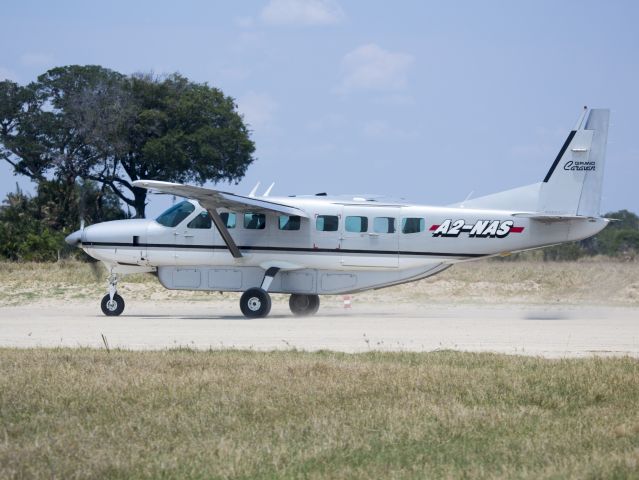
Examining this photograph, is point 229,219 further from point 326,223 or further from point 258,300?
point 326,223

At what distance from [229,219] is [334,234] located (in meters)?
2.62

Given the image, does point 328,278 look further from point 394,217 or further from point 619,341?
point 619,341

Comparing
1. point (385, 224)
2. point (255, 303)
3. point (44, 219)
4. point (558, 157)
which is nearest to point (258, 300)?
point (255, 303)

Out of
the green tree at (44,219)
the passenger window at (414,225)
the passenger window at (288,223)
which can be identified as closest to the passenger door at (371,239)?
the passenger window at (414,225)

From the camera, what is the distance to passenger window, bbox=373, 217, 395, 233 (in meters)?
24.9

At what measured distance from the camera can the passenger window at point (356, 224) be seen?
25000 millimetres

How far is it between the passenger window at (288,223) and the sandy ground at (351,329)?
86.6 inches

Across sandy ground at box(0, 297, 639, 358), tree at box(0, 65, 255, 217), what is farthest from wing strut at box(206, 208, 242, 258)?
tree at box(0, 65, 255, 217)

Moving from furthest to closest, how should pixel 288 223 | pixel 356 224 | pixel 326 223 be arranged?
pixel 288 223
pixel 326 223
pixel 356 224

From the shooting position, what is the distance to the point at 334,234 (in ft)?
82.3

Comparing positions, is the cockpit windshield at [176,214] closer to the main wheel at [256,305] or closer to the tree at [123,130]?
the main wheel at [256,305]

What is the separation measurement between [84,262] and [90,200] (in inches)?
464

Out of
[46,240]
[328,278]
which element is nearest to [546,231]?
[328,278]

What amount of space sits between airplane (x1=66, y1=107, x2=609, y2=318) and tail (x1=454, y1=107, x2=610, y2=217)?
2 cm
